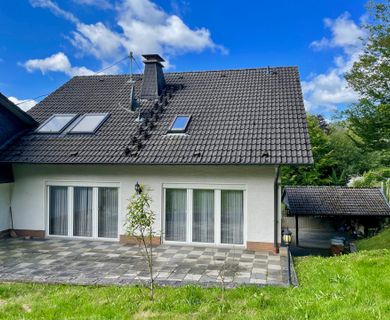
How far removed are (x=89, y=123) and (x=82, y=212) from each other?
3.56m

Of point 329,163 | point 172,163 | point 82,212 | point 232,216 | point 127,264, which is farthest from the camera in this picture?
point 329,163

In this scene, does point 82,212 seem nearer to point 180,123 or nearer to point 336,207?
point 180,123

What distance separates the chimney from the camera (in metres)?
14.9

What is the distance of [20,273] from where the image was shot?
8203mm

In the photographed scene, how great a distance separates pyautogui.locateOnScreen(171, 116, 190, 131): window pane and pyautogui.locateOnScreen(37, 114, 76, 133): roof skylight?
4.36m

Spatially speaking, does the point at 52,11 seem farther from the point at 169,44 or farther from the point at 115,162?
the point at 115,162

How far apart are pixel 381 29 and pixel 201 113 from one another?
39.9 ft

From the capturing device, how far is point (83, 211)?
12117 millimetres

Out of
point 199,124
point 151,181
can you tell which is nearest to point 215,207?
point 151,181

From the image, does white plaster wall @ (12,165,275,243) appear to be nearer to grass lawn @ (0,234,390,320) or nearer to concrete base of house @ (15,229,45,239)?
concrete base of house @ (15,229,45,239)

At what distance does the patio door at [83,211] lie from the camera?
1191cm

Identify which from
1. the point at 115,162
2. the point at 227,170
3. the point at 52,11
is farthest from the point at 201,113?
the point at 52,11

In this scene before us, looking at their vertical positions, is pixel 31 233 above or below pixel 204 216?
below

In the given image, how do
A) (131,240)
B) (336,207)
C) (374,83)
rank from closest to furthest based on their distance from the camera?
(131,240), (374,83), (336,207)
